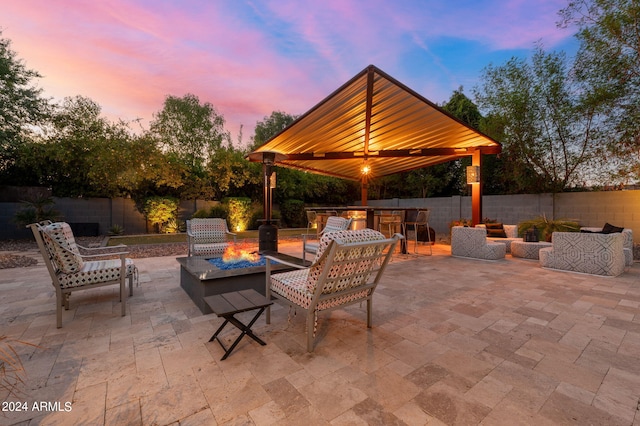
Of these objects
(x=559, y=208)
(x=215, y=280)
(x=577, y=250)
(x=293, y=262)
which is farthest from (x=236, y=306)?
(x=559, y=208)

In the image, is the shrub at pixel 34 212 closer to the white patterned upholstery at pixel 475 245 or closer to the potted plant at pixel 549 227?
the white patterned upholstery at pixel 475 245

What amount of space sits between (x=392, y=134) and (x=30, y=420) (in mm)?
7255

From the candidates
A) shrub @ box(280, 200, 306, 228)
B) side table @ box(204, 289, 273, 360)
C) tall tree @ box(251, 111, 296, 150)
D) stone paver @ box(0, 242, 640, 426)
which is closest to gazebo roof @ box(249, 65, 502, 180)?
stone paver @ box(0, 242, 640, 426)

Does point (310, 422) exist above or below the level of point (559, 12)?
below

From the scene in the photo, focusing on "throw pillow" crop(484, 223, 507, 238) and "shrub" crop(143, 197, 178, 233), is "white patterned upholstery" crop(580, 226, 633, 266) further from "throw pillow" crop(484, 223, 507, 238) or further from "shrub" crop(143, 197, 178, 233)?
"shrub" crop(143, 197, 178, 233)

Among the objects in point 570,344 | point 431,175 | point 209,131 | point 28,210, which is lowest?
point 570,344

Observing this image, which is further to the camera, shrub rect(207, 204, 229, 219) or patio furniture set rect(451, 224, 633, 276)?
shrub rect(207, 204, 229, 219)

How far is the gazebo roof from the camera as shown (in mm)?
5000

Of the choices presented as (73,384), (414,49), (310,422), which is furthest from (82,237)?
(414,49)

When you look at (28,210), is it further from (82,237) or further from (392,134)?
(392,134)

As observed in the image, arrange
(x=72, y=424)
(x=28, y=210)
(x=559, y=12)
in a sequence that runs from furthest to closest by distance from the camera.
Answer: (x=28, y=210) → (x=559, y=12) → (x=72, y=424)

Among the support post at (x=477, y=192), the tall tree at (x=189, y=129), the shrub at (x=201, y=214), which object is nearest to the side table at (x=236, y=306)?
the support post at (x=477, y=192)

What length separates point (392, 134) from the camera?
22.9 ft

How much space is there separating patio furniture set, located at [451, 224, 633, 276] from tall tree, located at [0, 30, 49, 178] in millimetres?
13474
